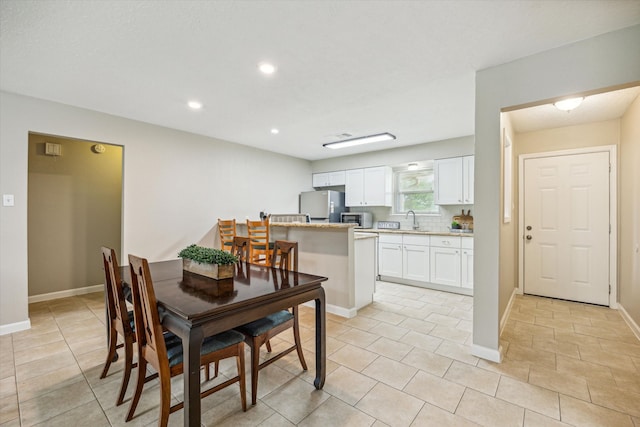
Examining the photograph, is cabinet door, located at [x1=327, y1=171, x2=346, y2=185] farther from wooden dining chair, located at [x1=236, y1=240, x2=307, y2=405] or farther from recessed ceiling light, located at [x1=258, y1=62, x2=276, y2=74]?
wooden dining chair, located at [x1=236, y1=240, x2=307, y2=405]

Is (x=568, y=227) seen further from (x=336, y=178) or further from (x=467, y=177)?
(x=336, y=178)

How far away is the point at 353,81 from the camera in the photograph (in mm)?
2723

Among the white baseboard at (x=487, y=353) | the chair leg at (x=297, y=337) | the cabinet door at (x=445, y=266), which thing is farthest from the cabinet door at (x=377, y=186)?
the chair leg at (x=297, y=337)

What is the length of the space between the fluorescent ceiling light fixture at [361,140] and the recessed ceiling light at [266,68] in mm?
2399

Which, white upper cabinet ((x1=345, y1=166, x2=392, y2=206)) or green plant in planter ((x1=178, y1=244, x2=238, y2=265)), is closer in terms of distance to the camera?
green plant in planter ((x1=178, y1=244, x2=238, y2=265))

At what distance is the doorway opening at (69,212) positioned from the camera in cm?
391

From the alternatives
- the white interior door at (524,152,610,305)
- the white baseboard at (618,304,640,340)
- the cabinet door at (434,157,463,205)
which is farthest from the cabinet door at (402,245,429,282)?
the white baseboard at (618,304,640,340)

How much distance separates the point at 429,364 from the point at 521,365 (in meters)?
0.73

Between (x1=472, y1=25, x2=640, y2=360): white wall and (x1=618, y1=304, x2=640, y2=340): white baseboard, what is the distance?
1.72 metres

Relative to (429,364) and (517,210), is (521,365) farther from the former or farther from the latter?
(517,210)

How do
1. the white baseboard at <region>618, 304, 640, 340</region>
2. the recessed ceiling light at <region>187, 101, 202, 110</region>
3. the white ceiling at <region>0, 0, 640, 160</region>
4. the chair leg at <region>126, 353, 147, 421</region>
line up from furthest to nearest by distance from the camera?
the recessed ceiling light at <region>187, 101, 202, 110</region>
the white baseboard at <region>618, 304, 640, 340</region>
the white ceiling at <region>0, 0, 640, 160</region>
the chair leg at <region>126, 353, 147, 421</region>

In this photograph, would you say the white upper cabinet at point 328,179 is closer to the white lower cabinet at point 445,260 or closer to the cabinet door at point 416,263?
the cabinet door at point 416,263

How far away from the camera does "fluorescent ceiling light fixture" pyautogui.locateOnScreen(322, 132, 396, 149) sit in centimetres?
452

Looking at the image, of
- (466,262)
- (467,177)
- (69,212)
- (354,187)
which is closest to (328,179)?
(354,187)
